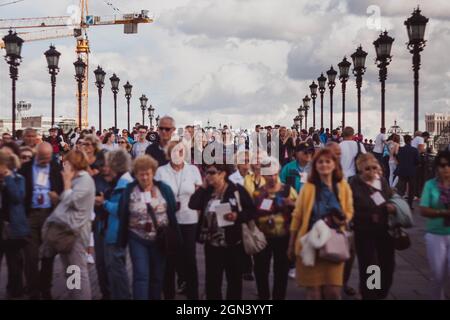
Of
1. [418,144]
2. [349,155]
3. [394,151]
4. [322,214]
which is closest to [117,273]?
[322,214]

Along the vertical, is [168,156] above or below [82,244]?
above

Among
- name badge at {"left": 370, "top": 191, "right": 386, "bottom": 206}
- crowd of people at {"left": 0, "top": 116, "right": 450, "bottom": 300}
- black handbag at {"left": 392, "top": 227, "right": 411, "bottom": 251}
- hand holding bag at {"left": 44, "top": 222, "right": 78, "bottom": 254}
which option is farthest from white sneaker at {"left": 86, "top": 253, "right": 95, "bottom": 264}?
black handbag at {"left": 392, "top": 227, "right": 411, "bottom": 251}

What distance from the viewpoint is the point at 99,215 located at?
8.20 metres

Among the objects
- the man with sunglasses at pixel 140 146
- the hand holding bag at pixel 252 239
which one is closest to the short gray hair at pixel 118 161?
the hand holding bag at pixel 252 239

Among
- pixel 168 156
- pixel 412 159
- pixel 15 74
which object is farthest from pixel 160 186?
pixel 15 74

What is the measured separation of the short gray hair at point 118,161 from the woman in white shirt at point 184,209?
452 mm

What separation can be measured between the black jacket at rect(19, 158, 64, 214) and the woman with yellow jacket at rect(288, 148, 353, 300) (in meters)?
3.02

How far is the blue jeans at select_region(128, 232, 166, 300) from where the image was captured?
277 inches

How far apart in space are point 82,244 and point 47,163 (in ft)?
3.72

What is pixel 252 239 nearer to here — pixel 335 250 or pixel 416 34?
pixel 335 250

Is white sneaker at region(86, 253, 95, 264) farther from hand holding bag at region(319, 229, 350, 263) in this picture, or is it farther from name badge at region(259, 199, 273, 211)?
hand holding bag at region(319, 229, 350, 263)

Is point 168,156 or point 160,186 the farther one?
point 168,156
